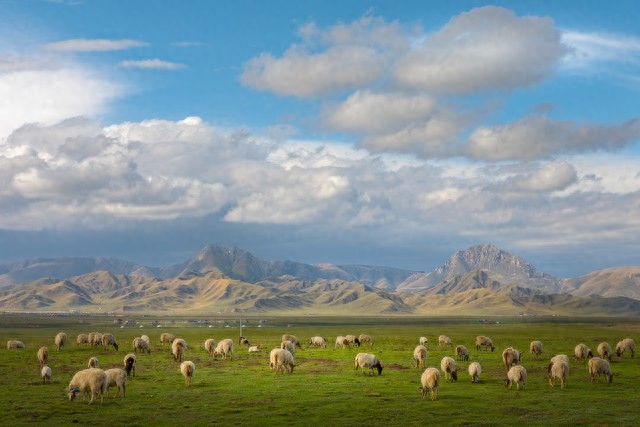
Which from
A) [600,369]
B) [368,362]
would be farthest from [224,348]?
[600,369]

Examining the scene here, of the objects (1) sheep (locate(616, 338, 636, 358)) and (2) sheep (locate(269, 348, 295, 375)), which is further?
(1) sheep (locate(616, 338, 636, 358))

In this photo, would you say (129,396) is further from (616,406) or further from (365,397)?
(616,406)

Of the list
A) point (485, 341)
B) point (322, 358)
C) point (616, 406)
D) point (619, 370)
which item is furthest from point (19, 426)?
point (485, 341)

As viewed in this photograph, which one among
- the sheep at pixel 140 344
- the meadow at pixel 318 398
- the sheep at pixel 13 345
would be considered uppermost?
the sheep at pixel 140 344

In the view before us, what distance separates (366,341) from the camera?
8038 cm

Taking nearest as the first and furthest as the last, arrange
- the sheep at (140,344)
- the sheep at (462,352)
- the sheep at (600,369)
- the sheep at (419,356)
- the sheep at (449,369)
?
the sheep at (600,369)
the sheep at (449,369)
the sheep at (419,356)
the sheep at (462,352)
the sheep at (140,344)

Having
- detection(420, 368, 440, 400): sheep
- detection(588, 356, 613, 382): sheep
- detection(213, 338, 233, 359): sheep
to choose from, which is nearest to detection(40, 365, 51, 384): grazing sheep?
detection(213, 338, 233, 359): sheep

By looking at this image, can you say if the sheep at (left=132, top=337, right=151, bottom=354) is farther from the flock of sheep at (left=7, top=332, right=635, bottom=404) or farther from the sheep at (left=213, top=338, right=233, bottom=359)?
the sheep at (left=213, top=338, right=233, bottom=359)

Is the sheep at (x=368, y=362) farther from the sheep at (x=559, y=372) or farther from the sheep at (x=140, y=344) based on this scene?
the sheep at (x=140, y=344)

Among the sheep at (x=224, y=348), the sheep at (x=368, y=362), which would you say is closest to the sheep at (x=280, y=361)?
the sheep at (x=368, y=362)

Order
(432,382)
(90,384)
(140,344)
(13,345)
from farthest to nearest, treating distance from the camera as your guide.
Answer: (13,345) < (140,344) < (432,382) < (90,384)

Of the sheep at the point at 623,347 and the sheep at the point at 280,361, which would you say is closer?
the sheep at the point at 280,361

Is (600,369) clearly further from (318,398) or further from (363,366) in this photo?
(318,398)

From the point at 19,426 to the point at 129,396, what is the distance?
8461 mm
